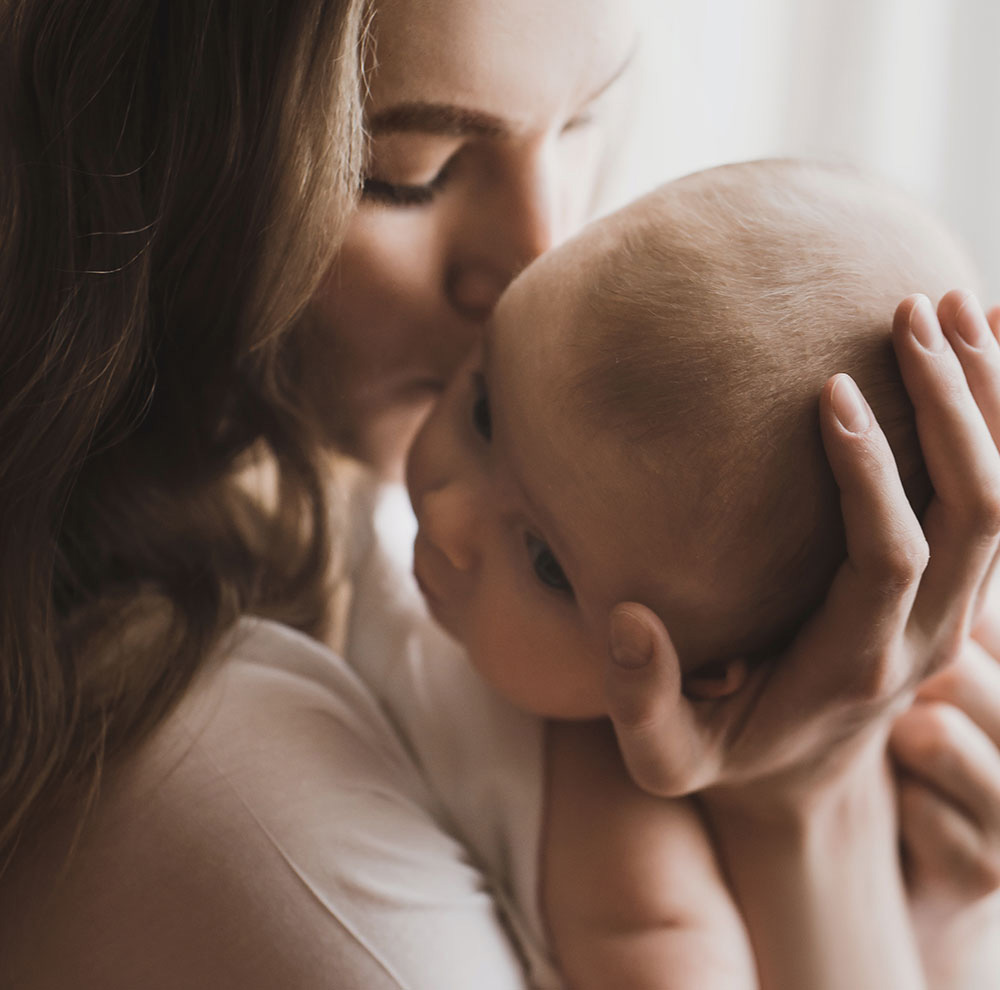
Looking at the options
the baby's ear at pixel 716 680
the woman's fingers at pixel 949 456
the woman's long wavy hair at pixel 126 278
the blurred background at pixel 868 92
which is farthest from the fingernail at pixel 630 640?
the blurred background at pixel 868 92

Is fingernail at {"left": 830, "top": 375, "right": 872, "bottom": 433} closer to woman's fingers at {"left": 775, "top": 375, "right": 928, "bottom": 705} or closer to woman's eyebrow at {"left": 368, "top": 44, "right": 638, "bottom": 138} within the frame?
woman's fingers at {"left": 775, "top": 375, "right": 928, "bottom": 705}

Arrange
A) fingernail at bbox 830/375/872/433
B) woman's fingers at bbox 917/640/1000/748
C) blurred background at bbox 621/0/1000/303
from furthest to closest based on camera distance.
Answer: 1. blurred background at bbox 621/0/1000/303
2. woman's fingers at bbox 917/640/1000/748
3. fingernail at bbox 830/375/872/433

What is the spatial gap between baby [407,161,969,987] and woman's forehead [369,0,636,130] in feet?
0.41

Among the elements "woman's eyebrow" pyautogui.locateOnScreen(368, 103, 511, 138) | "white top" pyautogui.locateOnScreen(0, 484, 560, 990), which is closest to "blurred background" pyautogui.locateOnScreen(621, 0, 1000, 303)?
"woman's eyebrow" pyautogui.locateOnScreen(368, 103, 511, 138)

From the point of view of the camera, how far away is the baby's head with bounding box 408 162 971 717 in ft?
2.68

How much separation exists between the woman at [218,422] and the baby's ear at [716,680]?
8 centimetres

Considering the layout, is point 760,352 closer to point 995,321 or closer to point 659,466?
point 659,466

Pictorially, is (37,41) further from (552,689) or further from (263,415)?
(552,689)

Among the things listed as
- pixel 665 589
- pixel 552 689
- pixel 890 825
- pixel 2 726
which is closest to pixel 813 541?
pixel 665 589

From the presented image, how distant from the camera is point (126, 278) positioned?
89 centimetres

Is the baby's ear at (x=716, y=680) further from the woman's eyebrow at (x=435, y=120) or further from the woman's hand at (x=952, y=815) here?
the woman's eyebrow at (x=435, y=120)

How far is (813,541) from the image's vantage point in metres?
0.84

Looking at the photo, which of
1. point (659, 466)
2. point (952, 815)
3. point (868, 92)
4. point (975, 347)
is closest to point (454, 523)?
point (659, 466)

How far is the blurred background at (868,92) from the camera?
206cm
